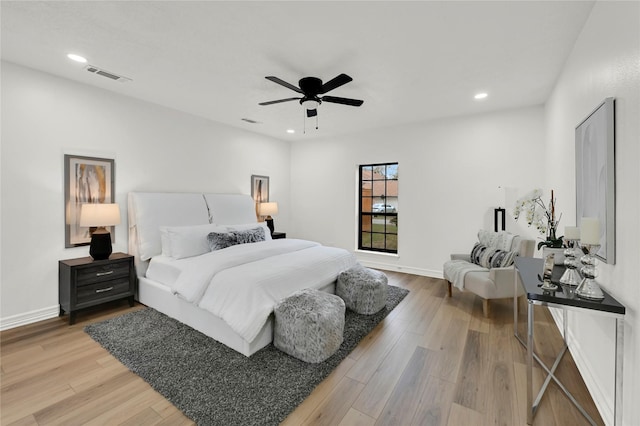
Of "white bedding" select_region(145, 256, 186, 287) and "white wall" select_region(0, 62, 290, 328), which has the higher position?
"white wall" select_region(0, 62, 290, 328)

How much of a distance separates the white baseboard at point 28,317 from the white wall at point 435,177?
424 centimetres

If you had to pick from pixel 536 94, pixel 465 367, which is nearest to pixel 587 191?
pixel 465 367

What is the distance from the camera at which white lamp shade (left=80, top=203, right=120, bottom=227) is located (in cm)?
315

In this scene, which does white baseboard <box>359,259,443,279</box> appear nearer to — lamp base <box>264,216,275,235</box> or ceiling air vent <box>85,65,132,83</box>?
lamp base <box>264,216,275,235</box>

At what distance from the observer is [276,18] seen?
2.11m

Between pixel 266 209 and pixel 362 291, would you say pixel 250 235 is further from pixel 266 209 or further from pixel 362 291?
pixel 362 291

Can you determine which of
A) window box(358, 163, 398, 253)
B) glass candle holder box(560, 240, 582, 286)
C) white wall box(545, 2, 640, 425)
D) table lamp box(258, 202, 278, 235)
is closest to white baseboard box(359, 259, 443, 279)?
window box(358, 163, 398, 253)

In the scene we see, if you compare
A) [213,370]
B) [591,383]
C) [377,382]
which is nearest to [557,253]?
[591,383]

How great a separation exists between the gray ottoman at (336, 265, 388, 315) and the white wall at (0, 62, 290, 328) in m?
2.95

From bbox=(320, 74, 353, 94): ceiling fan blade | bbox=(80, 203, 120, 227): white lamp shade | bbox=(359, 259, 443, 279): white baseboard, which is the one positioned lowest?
bbox=(359, 259, 443, 279): white baseboard

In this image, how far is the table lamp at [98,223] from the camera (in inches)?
124

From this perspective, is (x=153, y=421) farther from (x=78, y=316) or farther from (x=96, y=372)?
(x=78, y=316)

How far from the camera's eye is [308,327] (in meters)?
2.25

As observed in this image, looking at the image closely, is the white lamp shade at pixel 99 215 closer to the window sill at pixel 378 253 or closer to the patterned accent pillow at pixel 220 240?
the patterned accent pillow at pixel 220 240
